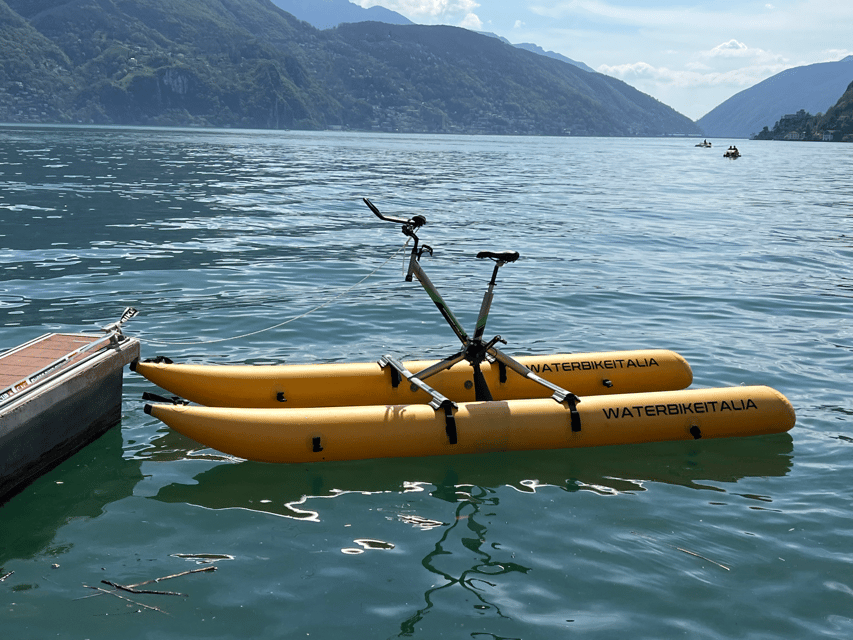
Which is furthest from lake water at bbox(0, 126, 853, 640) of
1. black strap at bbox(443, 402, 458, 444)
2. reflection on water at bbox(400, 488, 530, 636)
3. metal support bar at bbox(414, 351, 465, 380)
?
metal support bar at bbox(414, 351, 465, 380)

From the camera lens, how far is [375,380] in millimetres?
7973

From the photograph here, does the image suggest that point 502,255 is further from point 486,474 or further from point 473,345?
point 486,474

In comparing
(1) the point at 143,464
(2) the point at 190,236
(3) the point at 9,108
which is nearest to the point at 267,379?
(1) the point at 143,464

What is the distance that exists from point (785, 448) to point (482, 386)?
3.25 m

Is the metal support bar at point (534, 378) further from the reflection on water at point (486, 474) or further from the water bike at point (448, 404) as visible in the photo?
the reflection on water at point (486, 474)

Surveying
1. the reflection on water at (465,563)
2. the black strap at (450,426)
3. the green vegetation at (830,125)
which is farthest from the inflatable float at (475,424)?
the green vegetation at (830,125)

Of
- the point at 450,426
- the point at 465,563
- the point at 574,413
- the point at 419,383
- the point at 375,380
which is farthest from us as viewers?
the point at 375,380

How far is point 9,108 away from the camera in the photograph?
590ft

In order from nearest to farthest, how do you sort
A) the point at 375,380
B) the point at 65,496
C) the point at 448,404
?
1. the point at 65,496
2. the point at 448,404
3. the point at 375,380

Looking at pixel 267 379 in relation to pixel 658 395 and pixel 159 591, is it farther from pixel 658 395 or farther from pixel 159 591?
pixel 658 395

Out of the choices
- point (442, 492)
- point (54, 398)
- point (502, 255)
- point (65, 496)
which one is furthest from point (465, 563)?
point (54, 398)

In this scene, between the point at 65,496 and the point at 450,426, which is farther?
the point at 450,426

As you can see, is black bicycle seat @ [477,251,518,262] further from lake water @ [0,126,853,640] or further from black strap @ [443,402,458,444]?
lake water @ [0,126,853,640]

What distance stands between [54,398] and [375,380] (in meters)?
3.08
